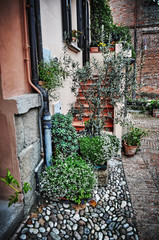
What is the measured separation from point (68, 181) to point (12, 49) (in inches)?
70.7

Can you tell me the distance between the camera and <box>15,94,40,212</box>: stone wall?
6.39 ft

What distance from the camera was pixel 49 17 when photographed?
123 inches

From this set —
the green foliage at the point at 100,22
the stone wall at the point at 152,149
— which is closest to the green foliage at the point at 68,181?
the stone wall at the point at 152,149

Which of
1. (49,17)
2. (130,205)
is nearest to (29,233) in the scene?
(130,205)

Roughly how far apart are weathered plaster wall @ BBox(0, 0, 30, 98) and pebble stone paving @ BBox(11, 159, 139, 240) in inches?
61.0

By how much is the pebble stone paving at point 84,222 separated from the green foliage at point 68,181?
18 cm

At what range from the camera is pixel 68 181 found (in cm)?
224

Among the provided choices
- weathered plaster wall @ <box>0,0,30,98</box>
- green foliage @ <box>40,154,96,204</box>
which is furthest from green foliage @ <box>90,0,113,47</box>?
green foliage @ <box>40,154,96,204</box>

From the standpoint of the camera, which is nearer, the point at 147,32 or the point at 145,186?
the point at 145,186

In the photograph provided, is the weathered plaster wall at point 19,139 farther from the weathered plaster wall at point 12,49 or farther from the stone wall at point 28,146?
the weathered plaster wall at point 12,49

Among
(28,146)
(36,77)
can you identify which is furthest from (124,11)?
(28,146)

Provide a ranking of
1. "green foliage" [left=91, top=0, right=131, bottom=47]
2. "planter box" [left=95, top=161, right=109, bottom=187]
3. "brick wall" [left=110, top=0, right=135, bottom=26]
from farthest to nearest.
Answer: "brick wall" [left=110, top=0, right=135, bottom=26]
"green foliage" [left=91, top=0, right=131, bottom=47]
"planter box" [left=95, top=161, right=109, bottom=187]

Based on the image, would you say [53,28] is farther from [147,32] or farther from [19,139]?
[147,32]

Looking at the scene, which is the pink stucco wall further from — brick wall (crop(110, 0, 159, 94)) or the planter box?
brick wall (crop(110, 0, 159, 94))
